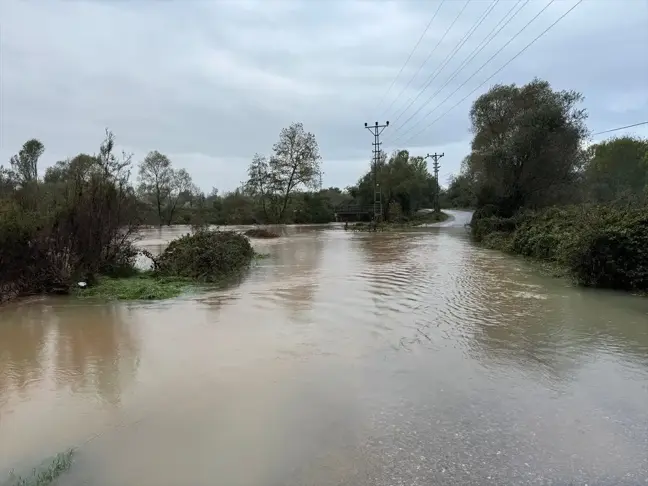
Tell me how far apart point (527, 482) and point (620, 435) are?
1.45m

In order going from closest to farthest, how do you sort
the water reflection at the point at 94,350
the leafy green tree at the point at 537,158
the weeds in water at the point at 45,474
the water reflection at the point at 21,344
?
the weeds in water at the point at 45,474 < the water reflection at the point at 94,350 < the water reflection at the point at 21,344 < the leafy green tree at the point at 537,158

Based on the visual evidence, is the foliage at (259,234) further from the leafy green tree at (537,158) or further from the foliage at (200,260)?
the foliage at (200,260)

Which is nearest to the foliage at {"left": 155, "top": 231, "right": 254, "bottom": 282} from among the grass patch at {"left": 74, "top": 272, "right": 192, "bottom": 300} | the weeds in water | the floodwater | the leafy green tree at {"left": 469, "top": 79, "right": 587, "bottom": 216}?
the grass patch at {"left": 74, "top": 272, "right": 192, "bottom": 300}

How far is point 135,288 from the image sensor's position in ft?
42.1

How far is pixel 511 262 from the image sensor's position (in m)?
19.0

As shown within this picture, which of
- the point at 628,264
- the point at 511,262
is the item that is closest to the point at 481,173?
the point at 511,262

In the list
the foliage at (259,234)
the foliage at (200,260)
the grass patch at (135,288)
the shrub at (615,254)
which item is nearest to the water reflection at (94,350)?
the grass patch at (135,288)

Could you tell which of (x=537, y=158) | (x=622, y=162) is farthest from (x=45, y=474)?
(x=622, y=162)

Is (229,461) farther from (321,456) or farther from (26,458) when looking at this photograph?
(26,458)

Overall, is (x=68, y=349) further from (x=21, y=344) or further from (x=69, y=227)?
(x=69, y=227)

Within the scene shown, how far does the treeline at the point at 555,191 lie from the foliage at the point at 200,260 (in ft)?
34.0

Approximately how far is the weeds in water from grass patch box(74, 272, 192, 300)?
7958 mm

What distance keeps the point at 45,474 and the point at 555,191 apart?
31129 millimetres

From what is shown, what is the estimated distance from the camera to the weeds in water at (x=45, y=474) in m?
3.98
